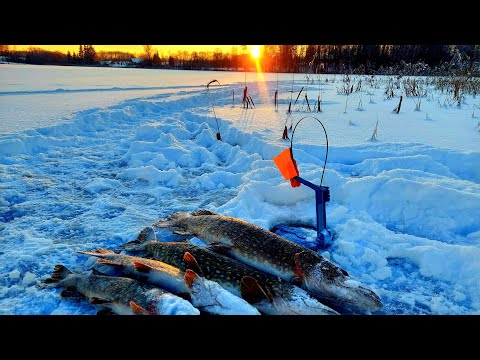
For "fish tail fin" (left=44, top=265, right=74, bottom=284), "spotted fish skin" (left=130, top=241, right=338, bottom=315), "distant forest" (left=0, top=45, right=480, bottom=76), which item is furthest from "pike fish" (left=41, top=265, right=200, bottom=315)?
"distant forest" (left=0, top=45, right=480, bottom=76)

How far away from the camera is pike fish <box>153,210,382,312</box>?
2.44 meters

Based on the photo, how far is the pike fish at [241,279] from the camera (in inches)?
90.9

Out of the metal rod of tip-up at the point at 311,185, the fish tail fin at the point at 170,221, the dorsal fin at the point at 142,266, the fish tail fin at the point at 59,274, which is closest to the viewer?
the dorsal fin at the point at 142,266

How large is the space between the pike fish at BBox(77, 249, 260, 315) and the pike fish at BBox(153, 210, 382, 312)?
0.65m

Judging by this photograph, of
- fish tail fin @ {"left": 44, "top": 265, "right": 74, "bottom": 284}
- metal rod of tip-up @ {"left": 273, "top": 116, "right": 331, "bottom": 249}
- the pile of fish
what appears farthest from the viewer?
metal rod of tip-up @ {"left": 273, "top": 116, "right": 331, "bottom": 249}

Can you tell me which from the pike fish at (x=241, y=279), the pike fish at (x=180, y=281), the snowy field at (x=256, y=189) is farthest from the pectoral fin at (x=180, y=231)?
the pike fish at (x=180, y=281)


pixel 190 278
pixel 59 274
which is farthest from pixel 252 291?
pixel 59 274

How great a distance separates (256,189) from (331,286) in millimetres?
2013

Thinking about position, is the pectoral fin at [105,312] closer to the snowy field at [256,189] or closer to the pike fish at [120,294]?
the pike fish at [120,294]

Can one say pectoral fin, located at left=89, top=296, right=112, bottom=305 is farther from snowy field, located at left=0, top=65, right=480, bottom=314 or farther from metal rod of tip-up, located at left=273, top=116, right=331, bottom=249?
metal rod of tip-up, located at left=273, top=116, right=331, bottom=249

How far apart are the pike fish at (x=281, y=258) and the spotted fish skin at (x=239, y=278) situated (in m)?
0.16

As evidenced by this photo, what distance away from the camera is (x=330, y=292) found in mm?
2508

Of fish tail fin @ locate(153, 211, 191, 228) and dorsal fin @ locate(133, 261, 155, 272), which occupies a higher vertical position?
dorsal fin @ locate(133, 261, 155, 272)

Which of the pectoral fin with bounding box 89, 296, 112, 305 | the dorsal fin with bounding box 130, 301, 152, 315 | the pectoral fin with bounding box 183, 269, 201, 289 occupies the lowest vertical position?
the pectoral fin with bounding box 89, 296, 112, 305
